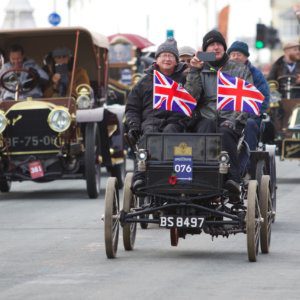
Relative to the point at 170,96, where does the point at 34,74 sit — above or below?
below

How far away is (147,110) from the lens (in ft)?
42.8

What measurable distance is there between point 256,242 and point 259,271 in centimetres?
73

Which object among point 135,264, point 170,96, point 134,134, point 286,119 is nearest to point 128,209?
point 135,264

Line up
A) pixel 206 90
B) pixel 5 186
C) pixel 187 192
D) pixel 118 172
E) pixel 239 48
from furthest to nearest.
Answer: pixel 118 172 < pixel 5 186 < pixel 239 48 < pixel 206 90 < pixel 187 192

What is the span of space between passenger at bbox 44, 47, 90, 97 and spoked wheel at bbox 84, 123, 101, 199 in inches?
48.4

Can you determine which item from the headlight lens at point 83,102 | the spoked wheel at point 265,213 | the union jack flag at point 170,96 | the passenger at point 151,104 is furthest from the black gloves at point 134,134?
the headlight lens at point 83,102

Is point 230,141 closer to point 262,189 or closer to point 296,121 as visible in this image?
point 262,189

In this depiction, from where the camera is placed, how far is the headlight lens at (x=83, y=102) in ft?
64.4

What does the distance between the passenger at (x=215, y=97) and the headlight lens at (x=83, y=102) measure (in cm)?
689

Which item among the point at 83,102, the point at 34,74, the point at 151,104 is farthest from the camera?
the point at 34,74

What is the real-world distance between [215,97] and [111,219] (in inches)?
61.9

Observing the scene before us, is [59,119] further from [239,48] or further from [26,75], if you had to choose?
[239,48]

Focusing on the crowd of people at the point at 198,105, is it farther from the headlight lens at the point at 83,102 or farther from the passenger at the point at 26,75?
the passenger at the point at 26,75

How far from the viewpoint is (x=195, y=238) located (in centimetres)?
1374
